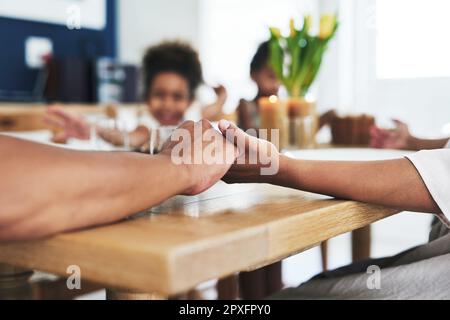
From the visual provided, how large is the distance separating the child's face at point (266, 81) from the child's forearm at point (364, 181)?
1328 millimetres

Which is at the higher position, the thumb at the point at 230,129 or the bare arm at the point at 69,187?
the thumb at the point at 230,129

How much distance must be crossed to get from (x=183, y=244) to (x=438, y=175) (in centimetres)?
35

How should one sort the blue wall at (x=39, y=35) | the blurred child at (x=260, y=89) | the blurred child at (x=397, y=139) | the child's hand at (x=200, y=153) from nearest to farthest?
1. the child's hand at (x=200, y=153)
2. the blurred child at (x=397, y=139)
3. the blurred child at (x=260, y=89)
4. the blue wall at (x=39, y=35)

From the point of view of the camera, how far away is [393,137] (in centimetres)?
128

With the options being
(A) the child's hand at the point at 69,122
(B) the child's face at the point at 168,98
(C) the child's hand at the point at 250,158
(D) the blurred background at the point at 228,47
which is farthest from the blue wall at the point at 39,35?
(C) the child's hand at the point at 250,158

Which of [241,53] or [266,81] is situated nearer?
[266,81]

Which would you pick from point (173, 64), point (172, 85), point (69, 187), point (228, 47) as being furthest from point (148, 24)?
point (69, 187)

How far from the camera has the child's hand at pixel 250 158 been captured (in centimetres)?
63

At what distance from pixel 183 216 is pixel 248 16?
3600 mm

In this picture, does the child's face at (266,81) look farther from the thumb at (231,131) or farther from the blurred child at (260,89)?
the thumb at (231,131)

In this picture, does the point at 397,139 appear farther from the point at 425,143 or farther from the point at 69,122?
the point at 69,122

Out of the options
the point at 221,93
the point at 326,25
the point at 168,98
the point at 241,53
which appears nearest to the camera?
the point at 326,25
